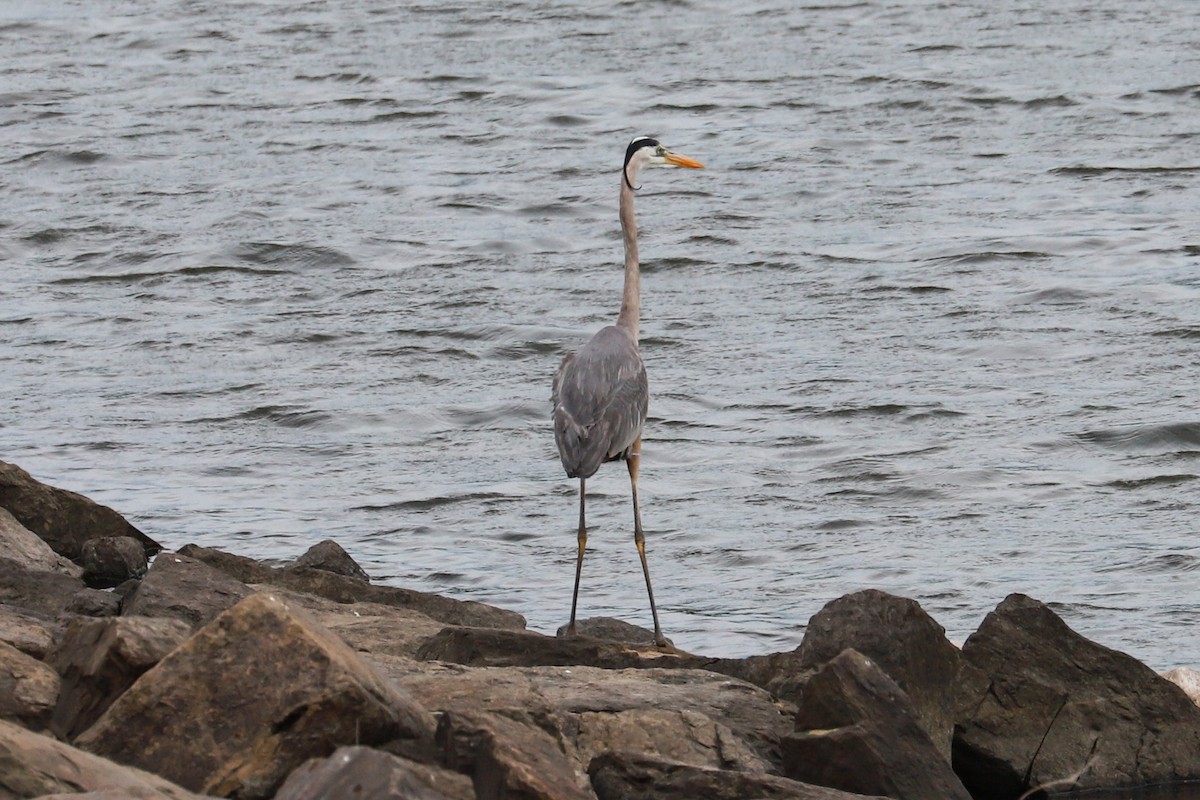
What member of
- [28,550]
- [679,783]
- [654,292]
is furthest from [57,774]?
[654,292]

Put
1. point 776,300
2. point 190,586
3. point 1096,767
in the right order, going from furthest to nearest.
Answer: point 776,300
point 190,586
point 1096,767

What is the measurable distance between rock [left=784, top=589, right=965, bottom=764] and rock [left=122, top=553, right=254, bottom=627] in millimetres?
2045

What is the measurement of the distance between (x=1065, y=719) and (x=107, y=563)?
429cm

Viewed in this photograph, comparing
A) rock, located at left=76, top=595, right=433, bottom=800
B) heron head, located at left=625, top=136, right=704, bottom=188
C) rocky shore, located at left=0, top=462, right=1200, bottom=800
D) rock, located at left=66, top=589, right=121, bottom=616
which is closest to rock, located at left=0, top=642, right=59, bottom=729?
rocky shore, located at left=0, top=462, right=1200, bottom=800

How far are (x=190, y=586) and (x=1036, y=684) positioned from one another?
118 inches

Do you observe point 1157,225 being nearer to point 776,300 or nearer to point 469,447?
point 776,300

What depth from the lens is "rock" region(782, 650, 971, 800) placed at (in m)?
6.05

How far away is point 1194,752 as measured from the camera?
6.96 m

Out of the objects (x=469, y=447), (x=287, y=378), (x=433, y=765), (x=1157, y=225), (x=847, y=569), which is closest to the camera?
(x=433, y=765)

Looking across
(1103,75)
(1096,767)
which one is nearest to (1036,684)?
(1096,767)

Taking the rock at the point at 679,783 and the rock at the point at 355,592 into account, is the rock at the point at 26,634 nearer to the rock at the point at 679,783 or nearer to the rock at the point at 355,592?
the rock at the point at 355,592

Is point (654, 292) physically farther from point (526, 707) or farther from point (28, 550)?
point (526, 707)

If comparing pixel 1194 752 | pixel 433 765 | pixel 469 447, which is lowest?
pixel 469 447

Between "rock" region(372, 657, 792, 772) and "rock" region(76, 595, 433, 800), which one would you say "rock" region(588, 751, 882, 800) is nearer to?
"rock" region(372, 657, 792, 772)
